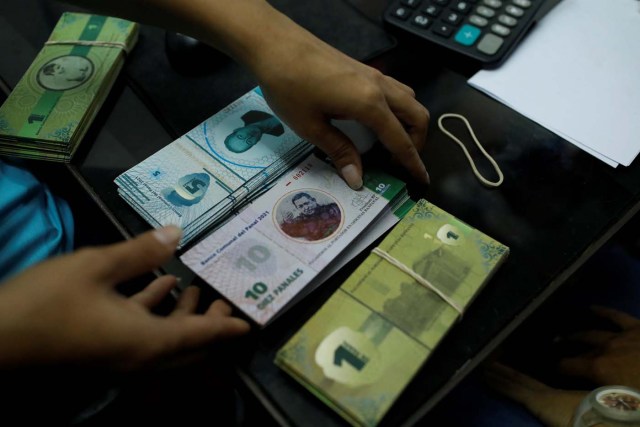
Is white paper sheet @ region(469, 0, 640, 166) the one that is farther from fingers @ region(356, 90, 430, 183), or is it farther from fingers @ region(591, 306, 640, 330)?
fingers @ region(591, 306, 640, 330)

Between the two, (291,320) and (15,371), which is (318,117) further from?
(15,371)

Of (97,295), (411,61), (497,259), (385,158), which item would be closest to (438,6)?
(411,61)

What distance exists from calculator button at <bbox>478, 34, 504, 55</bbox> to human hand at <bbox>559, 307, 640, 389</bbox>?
1.33 ft

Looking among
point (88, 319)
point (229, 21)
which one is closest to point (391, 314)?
point (88, 319)

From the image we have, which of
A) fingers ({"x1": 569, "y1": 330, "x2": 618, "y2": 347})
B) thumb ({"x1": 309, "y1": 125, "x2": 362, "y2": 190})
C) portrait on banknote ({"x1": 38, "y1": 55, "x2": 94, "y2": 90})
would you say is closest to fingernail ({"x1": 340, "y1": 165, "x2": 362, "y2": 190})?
thumb ({"x1": 309, "y1": 125, "x2": 362, "y2": 190})

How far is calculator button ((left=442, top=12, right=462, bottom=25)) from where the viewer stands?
25.8 inches

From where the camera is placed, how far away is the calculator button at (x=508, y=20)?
0.65 metres

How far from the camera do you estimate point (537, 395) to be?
64 centimetres

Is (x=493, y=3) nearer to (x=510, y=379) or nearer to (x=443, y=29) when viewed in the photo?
(x=443, y=29)

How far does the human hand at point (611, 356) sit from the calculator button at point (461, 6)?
18.4 inches

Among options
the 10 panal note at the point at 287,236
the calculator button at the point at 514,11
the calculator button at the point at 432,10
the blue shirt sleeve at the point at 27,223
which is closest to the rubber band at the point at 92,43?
the blue shirt sleeve at the point at 27,223

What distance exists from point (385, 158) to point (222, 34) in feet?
0.75

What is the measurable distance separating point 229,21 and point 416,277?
33 centimetres

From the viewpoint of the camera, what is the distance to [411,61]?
0.67 meters
